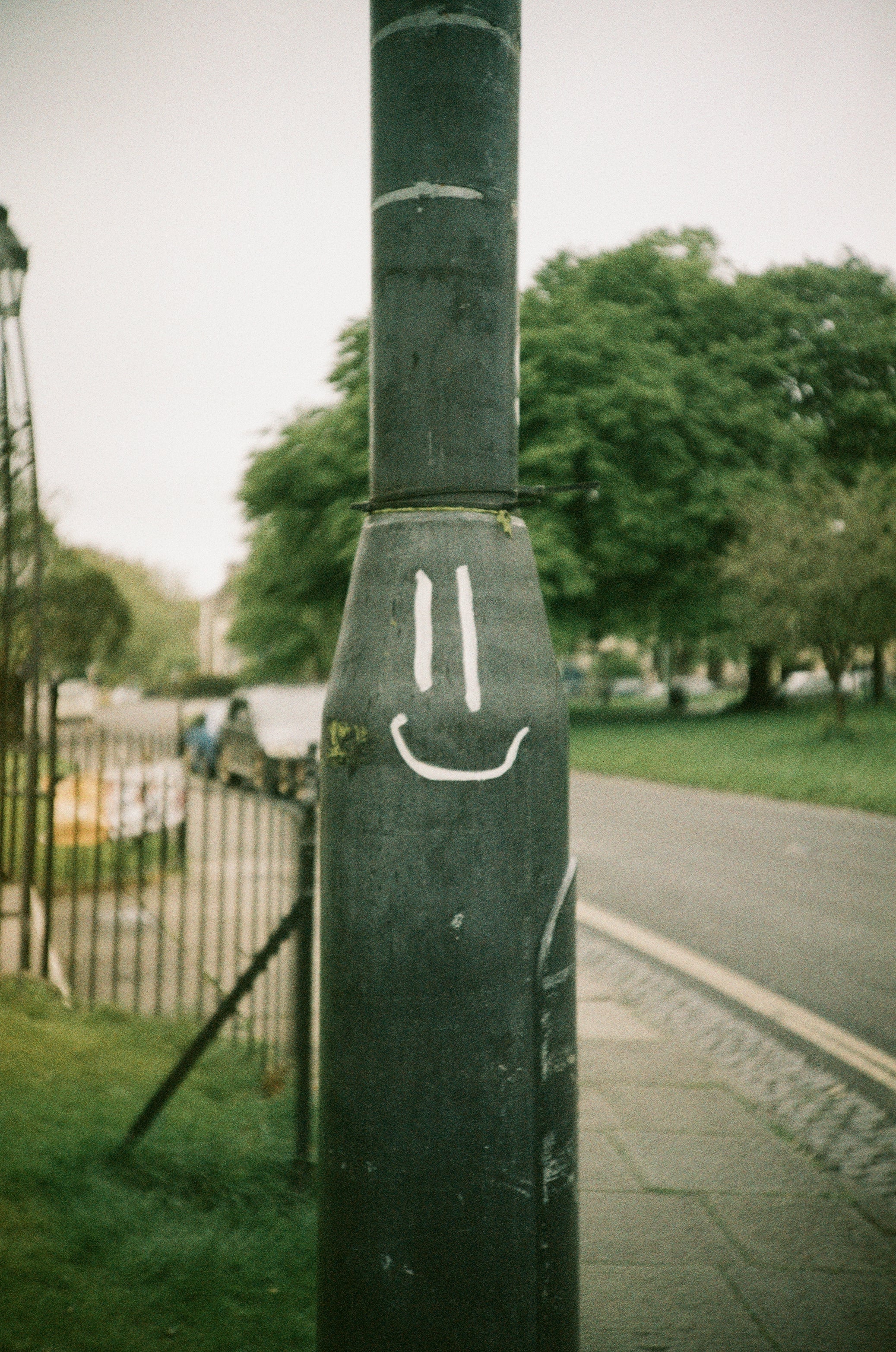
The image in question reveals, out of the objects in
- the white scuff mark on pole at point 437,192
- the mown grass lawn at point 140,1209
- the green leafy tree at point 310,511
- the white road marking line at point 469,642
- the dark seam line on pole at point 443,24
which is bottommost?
the mown grass lawn at point 140,1209

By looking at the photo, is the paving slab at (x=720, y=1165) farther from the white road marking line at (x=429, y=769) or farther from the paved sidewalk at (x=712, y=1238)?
the white road marking line at (x=429, y=769)

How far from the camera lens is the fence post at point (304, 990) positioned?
3230mm

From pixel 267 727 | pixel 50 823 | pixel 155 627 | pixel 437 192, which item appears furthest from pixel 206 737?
pixel 155 627

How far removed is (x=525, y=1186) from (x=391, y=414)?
1.22m

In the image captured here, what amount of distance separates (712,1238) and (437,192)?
3.04m

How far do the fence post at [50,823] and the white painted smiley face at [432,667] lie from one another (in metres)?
3.31

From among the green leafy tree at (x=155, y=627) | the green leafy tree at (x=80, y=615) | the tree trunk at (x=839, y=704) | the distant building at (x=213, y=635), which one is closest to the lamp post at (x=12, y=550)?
the green leafy tree at (x=80, y=615)

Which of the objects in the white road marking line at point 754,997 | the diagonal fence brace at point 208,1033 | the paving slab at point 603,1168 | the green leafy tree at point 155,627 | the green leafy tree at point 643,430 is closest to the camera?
the diagonal fence brace at point 208,1033

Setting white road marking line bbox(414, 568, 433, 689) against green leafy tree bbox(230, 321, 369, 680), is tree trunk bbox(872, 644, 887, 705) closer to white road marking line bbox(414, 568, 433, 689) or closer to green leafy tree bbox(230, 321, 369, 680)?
green leafy tree bbox(230, 321, 369, 680)

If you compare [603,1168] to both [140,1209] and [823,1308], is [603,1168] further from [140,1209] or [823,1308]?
[140,1209]

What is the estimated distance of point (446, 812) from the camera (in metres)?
1.59

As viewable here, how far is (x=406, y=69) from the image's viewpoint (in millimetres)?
1696

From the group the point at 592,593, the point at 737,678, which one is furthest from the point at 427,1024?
the point at 737,678

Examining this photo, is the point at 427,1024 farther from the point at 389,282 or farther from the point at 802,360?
the point at 802,360
